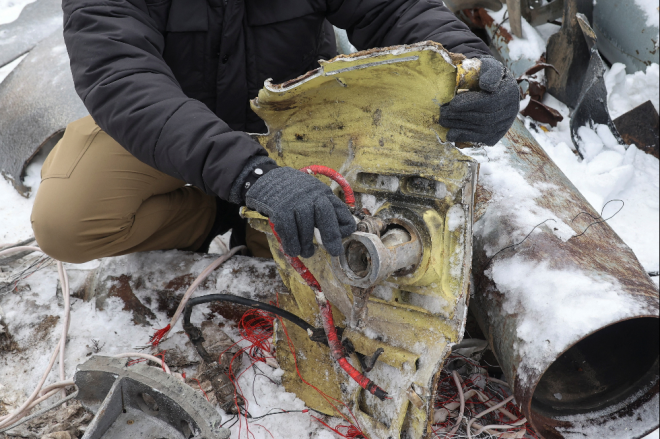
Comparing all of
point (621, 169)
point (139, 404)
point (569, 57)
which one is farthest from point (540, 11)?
point (139, 404)

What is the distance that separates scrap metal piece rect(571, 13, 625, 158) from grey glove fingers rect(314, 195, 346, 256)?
2.17 meters

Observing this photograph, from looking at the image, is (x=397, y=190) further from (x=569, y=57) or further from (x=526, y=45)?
(x=526, y=45)

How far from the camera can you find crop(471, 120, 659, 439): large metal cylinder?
1292mm

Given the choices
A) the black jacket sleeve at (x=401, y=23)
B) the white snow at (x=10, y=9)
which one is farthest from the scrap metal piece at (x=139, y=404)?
the white snow at (x=10, y=9)

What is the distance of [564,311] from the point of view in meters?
1.30

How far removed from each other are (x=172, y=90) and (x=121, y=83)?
0.13 metres

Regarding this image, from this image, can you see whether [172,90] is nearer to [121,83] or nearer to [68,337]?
[121,83]

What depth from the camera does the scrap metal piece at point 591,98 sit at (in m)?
2.68

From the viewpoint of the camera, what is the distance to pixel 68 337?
6.10 ft

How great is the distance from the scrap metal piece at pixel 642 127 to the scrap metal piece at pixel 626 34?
0.30 metres

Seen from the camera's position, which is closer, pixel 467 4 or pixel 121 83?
pixel 121 83

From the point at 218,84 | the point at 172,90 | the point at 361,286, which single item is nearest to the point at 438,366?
the point at 361,286

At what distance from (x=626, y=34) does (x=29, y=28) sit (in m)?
3.82

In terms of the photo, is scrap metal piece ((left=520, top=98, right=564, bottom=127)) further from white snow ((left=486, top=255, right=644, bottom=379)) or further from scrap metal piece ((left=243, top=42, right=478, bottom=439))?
scrap metal piece ((left=243, top=42, right=478, bottom=439))
